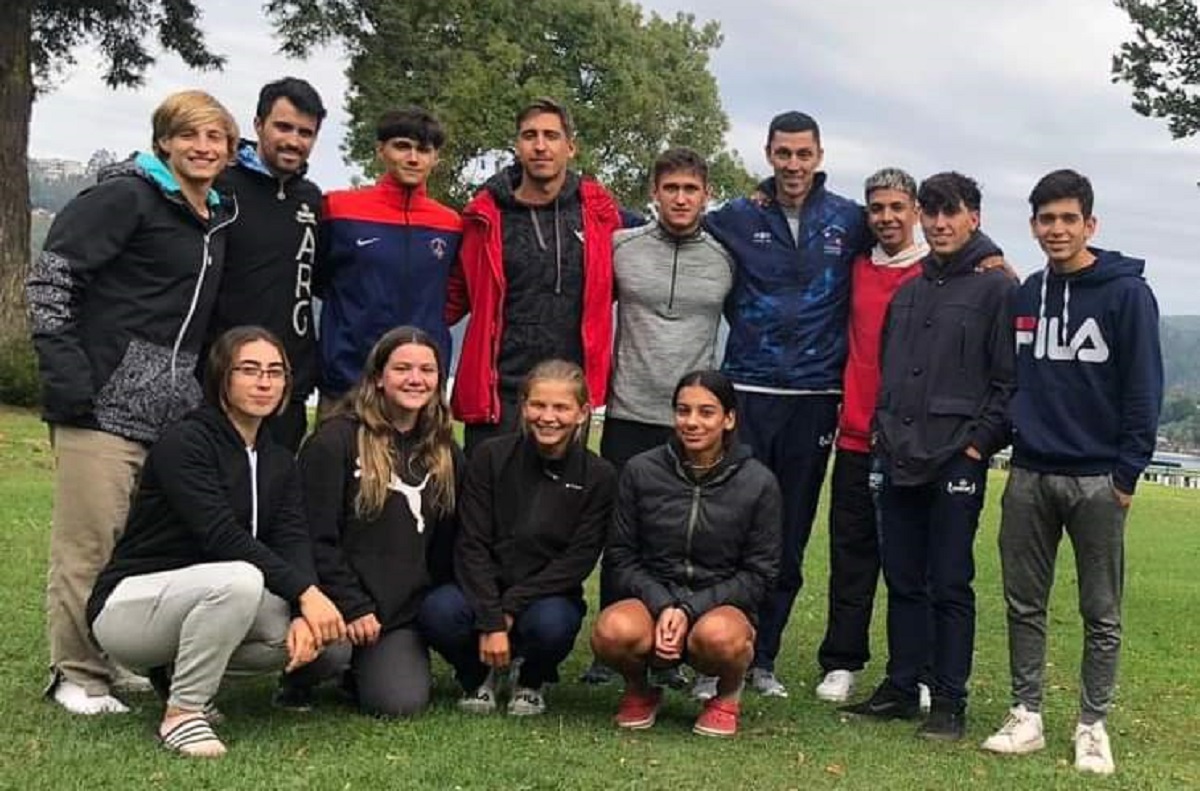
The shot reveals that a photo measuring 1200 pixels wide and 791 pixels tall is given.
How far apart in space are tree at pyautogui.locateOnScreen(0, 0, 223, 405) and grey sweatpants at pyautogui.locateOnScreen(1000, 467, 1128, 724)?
18.0 metres

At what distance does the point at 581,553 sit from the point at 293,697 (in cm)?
144

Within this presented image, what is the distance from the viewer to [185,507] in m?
5.23

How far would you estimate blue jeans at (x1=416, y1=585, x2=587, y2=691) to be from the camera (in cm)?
589

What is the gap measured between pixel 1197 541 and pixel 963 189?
47.5ft

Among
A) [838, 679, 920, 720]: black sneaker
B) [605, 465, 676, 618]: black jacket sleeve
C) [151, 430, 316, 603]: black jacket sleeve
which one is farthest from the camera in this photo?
[838, 679, 920, 720]: black sneaker

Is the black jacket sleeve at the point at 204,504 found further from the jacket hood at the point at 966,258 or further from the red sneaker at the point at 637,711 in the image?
the jacket hood at the point at 966,258

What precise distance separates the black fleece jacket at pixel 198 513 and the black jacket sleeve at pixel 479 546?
751 millimetres

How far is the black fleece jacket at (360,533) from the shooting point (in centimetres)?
578

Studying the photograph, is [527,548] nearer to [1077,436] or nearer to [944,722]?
[944,722]

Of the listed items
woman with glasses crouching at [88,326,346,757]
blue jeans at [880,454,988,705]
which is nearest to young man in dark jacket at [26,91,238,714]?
woman with glasses crouching at [88,326,346,757]

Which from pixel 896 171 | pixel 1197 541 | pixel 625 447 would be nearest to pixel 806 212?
pixel 896 171

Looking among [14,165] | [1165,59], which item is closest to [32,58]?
[14,165]

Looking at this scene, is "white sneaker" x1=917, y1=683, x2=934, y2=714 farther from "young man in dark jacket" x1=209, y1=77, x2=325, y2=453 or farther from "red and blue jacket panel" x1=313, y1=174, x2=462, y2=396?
"young man in dark jacket" x1=209, y1=77, x2=325, y2=453

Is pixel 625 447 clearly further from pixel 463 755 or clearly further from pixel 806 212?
pixel 463 755
